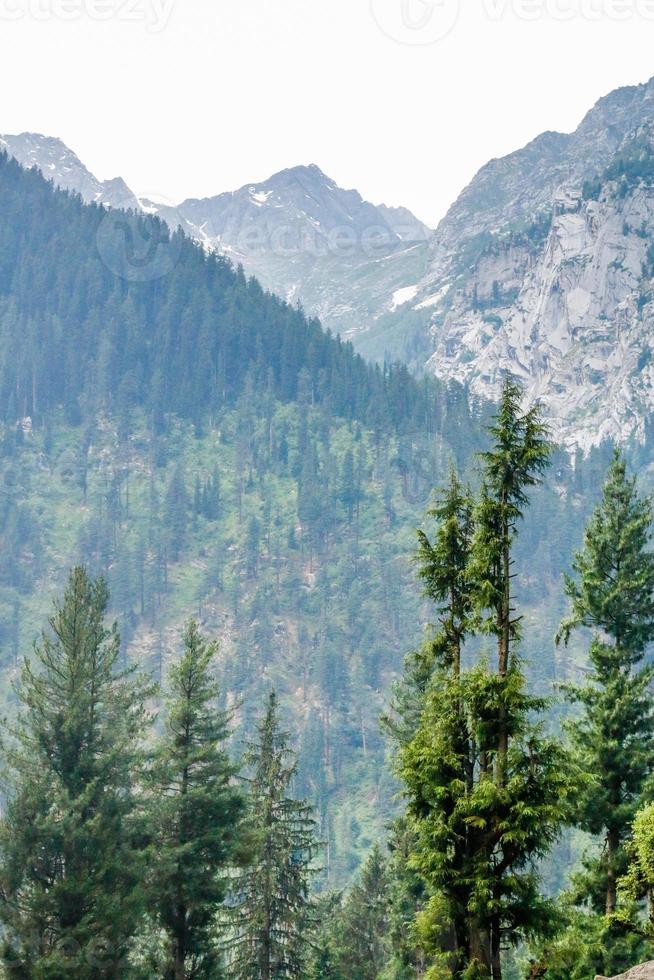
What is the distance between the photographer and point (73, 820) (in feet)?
92.9

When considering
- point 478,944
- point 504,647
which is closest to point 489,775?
point 504,647

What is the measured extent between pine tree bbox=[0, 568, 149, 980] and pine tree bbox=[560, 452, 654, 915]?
12.9 m

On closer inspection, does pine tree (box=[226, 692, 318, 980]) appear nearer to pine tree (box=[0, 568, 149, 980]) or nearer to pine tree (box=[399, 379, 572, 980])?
pine tree (box=[0, 568, 149, 980])

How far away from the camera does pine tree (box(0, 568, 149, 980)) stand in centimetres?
2778

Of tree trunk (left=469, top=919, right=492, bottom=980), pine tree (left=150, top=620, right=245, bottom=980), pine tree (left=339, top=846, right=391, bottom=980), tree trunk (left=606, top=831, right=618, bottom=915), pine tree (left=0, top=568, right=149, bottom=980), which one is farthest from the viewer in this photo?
pine tree (left=339, top=846, right=391, bottom=980)

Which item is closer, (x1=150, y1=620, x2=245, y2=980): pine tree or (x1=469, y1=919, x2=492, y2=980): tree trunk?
(x1=469, y1=919, x2=492, y2=980): tree trunk

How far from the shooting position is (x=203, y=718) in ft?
109

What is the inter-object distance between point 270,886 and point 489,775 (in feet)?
57.3

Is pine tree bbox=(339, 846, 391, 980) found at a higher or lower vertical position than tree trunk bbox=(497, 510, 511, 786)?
lower

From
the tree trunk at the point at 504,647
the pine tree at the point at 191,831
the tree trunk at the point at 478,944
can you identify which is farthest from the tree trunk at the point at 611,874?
the pine tree at the point at 191,831

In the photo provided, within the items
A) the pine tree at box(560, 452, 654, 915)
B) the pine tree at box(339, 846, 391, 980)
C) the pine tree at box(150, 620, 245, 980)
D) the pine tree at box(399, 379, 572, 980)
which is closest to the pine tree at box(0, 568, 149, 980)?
the pine tree at box(150, 620, 245, 980)

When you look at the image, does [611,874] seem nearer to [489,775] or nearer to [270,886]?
[489,775]

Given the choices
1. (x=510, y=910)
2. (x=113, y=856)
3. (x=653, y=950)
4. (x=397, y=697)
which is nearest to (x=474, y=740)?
(x=510, y=910)

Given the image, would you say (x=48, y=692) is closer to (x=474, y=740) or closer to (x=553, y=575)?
(x=474, y=740)
